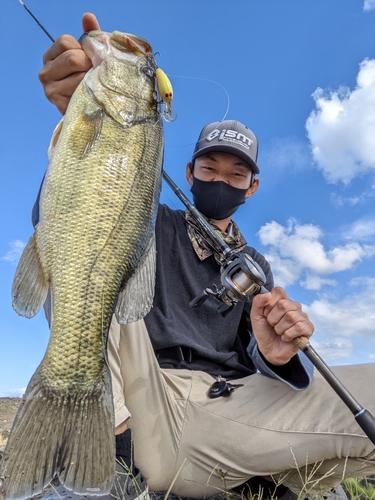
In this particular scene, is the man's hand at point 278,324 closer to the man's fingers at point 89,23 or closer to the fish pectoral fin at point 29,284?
the fish pectoral fin at point 29,284

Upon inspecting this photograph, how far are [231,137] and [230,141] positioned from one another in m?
0.09

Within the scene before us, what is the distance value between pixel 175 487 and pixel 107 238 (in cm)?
203

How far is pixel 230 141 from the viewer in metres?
4.29

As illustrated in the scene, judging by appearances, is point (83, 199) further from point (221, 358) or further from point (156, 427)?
point (221, 358)

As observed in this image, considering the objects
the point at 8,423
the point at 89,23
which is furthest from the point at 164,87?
the point at 8,423

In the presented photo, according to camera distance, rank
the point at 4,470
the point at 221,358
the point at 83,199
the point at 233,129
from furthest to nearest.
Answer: the point at 233,129
the point at 221,358
the point at 83,199
the point at 4,470

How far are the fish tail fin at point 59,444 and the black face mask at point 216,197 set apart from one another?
8.50 ft

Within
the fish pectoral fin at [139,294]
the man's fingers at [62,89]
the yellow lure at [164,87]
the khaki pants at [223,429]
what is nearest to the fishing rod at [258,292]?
the khaki pants at [223,429]

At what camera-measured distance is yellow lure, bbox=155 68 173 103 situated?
8.26 ft

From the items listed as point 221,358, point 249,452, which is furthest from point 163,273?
point 249,452

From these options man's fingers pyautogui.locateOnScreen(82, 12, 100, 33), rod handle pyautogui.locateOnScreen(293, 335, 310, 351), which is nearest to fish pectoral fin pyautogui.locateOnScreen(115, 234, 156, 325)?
rod handle pyautogui.locateOnScreen(293, 335, 310, 351)

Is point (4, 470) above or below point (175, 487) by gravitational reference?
above

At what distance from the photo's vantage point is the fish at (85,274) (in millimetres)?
1863

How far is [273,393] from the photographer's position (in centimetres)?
317
